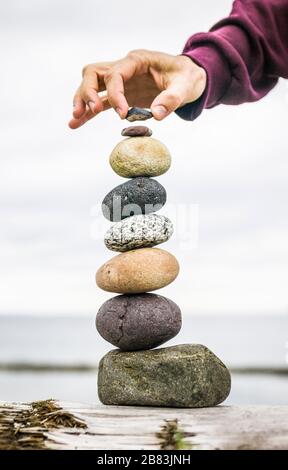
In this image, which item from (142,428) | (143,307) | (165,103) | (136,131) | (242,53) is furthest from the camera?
(242,53)

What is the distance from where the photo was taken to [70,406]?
14.7ft

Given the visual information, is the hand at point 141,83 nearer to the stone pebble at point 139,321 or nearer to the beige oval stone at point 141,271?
the beige oval stone at point 141,271

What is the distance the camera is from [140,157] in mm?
4660

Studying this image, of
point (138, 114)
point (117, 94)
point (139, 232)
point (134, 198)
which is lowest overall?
point (139, 232)

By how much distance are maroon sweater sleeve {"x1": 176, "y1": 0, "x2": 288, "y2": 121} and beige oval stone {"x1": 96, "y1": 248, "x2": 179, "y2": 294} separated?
3.55 ft

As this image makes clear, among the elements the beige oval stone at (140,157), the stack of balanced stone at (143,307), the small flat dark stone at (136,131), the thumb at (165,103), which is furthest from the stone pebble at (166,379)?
the thumb at (165,103)

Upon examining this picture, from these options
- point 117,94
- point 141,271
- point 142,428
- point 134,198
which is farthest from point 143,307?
point 117,94

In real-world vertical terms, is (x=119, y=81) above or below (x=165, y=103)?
above

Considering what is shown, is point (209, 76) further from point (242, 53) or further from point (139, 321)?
point (139, 321)

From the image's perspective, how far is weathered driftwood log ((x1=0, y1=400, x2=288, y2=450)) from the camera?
3.58m

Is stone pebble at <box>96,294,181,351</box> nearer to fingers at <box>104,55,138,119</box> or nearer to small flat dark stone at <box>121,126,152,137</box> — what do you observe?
small flat dark stone at <box>121,126,152,137</box>

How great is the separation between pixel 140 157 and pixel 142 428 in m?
1.88

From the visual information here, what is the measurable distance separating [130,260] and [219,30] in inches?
75.3

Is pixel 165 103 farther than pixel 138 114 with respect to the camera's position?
No
